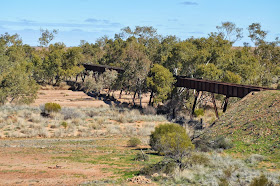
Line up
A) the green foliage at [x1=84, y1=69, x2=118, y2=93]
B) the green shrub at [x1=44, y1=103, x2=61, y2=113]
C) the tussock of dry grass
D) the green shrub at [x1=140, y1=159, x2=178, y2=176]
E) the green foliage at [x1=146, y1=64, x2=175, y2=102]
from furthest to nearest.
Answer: the green foliage at [x1=84, y1=69, x2=118, y2=93] < the green foliage at [x1=146, y1=64, x2=175, y2=102] < the green shrub at [x1=44, y1=103, x2=61, y2=113] < the tussock of dry grass < the green shrub at [x1=140, y1=159, x2=178, y2=176]

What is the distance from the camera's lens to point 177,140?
20375mm

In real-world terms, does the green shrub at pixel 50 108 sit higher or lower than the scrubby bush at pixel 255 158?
higher

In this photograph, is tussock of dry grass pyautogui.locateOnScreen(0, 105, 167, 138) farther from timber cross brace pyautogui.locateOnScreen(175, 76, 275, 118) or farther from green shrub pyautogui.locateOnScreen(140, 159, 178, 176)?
green shrub pyautogui.locateOnScreen(140, 159, 178, 176)

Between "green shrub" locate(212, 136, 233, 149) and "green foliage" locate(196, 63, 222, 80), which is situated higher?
"green foliage" locate(196, 63, 222, 80)

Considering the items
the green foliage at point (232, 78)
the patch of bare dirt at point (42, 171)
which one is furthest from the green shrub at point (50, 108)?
the green foliage at point (232, 78)

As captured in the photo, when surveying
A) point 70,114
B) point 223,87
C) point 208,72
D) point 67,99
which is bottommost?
point 70,114

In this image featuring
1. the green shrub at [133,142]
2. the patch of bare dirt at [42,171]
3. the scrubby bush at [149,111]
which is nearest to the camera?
the patch of bare dirt at [42,171]

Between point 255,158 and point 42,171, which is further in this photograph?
point 255,158

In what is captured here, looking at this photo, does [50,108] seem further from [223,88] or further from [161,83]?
[223,88]

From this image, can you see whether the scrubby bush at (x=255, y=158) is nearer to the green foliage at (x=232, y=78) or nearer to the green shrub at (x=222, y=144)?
the green shrub at (x=222, y=144)

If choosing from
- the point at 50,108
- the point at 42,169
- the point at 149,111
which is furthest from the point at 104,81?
the point at 42,169

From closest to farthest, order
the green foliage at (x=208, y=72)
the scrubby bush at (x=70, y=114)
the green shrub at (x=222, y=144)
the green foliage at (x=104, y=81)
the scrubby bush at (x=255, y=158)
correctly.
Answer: the scrubby bush at (x=255, y=158)
the green shrub at (x=222, y=144)
the scrubby bush at (x=70, y=114)
the green foliage at (x=208, y=72)
the green foliage at (x=104, y=81)

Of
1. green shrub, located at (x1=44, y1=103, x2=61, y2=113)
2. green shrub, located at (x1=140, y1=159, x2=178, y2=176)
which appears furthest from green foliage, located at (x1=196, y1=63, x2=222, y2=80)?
green shrub, located at (x1=140, y1=159, x2=178, y2=176)

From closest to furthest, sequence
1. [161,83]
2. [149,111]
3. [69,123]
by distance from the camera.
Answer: [69,123], [161,83], [149,111]
